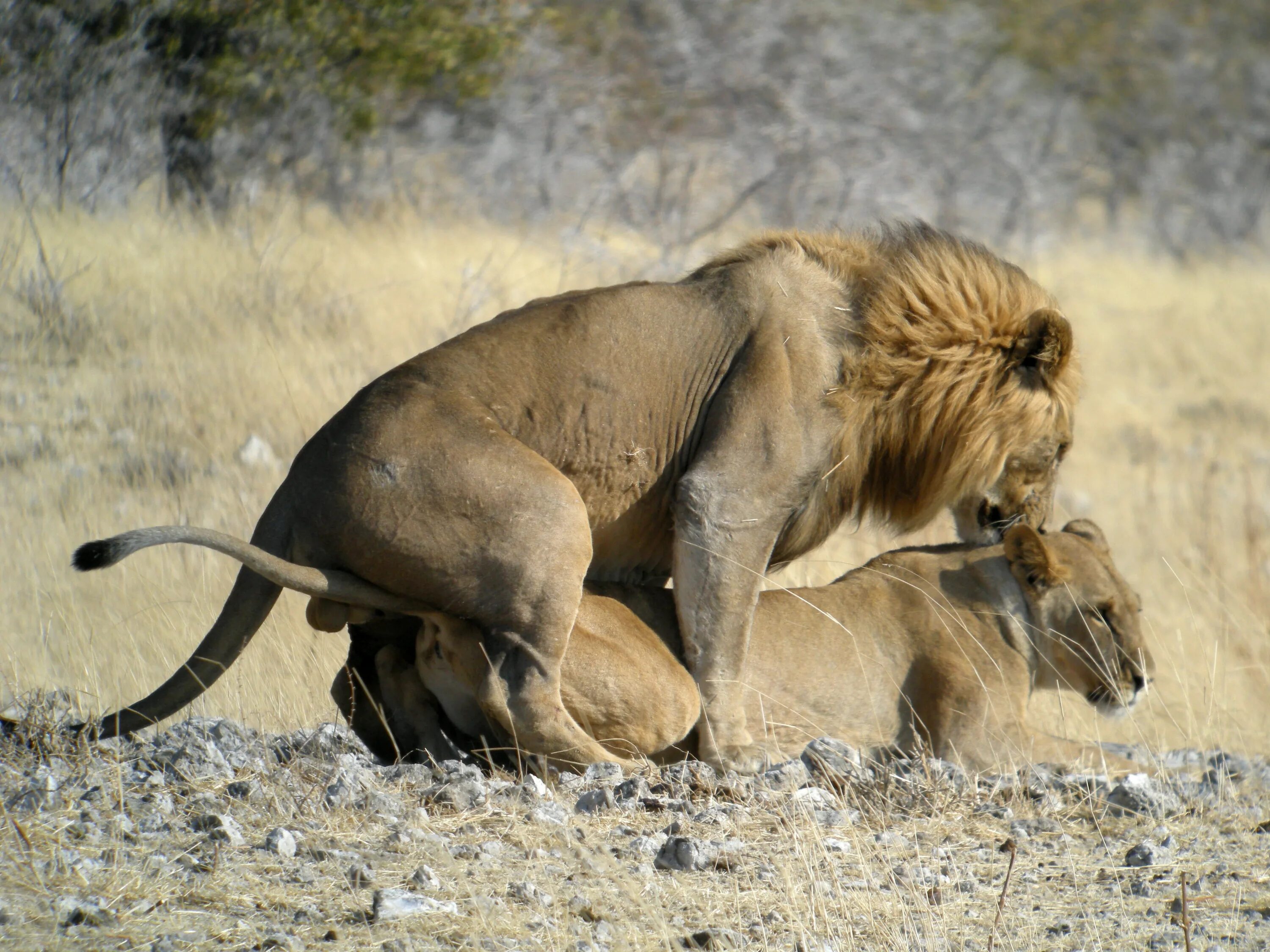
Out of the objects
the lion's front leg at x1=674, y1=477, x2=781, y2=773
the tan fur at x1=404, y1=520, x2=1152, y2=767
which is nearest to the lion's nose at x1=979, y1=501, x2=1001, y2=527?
the tan fur at x1=404, y1=520, x2=1152, y2=767

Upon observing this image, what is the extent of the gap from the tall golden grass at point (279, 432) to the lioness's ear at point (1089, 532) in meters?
0.59

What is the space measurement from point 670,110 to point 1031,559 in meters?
16.6

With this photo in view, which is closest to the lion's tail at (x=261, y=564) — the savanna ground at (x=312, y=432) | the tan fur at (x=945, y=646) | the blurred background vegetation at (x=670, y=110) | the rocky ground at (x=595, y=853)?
the rocky ground at (x=595, y=853)

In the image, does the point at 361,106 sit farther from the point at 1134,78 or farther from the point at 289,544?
the point at 1134,78

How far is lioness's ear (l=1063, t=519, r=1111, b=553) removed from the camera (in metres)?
5.39

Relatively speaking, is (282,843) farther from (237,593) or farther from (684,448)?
(684,448)

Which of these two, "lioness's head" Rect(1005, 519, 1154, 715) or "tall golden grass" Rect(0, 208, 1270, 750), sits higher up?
"lioness's head" Rect(1005, 519, 1154, 715)

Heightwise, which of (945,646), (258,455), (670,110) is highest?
(945,646)

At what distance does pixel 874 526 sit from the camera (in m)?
5.29

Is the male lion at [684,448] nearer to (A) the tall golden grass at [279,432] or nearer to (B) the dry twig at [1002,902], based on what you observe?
(B) the dry twig at [1002,902]

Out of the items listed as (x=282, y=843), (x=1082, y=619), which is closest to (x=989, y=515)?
(x=1082, y=619)

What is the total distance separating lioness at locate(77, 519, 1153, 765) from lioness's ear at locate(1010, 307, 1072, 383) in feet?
1.95

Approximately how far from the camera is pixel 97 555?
3.75 metres

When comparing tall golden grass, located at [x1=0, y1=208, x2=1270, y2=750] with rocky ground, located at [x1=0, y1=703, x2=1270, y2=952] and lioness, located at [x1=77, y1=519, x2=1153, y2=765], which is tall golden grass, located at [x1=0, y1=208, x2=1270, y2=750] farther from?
rocky ground, located at [x1=0, y1=703, x2=1270, y2=952]
